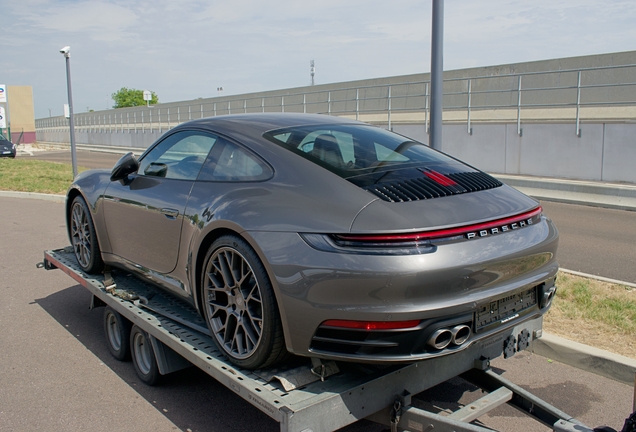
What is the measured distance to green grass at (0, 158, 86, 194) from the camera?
50.4ft

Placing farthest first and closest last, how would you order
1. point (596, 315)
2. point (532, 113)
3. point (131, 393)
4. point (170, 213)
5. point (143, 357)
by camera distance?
point (532, 113) < point (596, 315) < point (143, 357) < point (131, 393) < point (170, 213)

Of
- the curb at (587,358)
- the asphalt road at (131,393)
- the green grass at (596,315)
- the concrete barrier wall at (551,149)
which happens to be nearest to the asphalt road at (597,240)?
the green grass at (596,315)

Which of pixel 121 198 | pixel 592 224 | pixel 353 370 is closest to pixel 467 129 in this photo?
pixel 592 224

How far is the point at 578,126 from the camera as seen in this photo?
13.3m

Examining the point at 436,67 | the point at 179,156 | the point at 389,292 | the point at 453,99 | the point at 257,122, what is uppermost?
the point at 453,99

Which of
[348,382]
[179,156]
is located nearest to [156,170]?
[179,156]

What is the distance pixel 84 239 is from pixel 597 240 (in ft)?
22.1

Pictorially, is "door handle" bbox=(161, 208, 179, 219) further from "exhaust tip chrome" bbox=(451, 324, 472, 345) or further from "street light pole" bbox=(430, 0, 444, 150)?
"street light pole" bbox=(430, 0, 444, 150)

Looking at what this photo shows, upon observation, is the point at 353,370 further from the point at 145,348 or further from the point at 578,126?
the point at 578,126

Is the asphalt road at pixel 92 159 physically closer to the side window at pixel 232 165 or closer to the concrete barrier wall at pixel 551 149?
the concrete barrier wall at pixel 551 149

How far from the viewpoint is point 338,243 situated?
9.50ft

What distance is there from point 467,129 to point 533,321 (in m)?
13.0

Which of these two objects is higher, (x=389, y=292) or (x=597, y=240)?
(x=389, y=292)

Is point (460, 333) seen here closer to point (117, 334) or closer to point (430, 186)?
point (430, 186)
